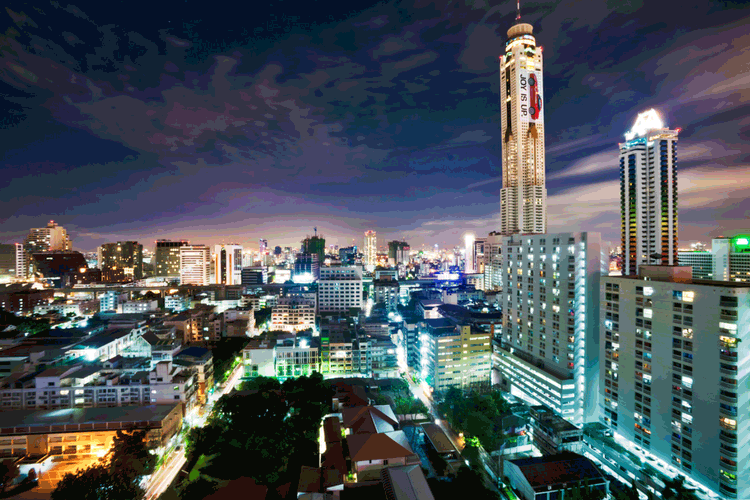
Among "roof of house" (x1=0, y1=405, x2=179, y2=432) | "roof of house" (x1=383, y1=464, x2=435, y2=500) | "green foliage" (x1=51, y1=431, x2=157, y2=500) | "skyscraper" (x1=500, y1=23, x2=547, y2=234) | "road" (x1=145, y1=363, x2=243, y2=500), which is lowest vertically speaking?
"road" (x1=145, y1=363, x2=243, y2=500)

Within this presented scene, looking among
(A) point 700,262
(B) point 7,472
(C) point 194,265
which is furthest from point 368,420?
(C) point 194,265

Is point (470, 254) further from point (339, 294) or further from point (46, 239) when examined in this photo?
point (46, 239)

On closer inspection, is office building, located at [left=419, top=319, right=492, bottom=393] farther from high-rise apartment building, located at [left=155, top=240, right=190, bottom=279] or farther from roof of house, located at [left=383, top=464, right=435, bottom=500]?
high-rise apartment building, located at [left=155, top=240, right=190, bottom=279]

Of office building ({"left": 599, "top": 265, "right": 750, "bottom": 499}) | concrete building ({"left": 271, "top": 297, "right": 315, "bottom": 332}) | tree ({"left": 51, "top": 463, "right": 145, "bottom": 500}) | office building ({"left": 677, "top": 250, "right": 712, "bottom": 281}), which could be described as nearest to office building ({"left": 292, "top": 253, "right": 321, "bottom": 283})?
concrete building ({"left": 271, "top": 297, "right": 315, "bottom": 332})

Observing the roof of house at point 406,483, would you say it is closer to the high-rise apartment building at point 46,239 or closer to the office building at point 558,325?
the office building at point 558,325

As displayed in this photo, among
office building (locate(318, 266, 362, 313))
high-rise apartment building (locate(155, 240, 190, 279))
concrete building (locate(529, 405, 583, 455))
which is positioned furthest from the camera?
high-rise apartment building (locate(155, 240, 190, 279))

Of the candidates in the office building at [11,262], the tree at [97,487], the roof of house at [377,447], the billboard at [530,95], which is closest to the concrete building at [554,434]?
the roof of house at [377,447]
